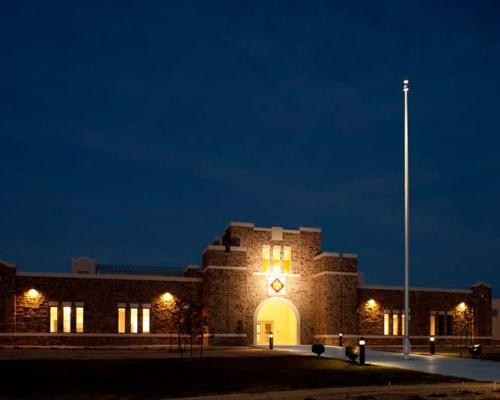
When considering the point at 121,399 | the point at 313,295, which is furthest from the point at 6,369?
the point at 313,295

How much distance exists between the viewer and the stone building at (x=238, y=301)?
41.2 m

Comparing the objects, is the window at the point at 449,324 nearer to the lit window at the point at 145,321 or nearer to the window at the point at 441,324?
the window at the point at 441,324

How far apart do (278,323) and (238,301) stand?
23.9 ft

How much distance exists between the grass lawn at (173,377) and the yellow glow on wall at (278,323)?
2003 cm

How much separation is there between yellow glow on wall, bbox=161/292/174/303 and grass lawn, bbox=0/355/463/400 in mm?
17760

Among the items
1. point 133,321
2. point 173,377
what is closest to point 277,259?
point 133,321

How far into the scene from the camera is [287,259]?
150ft

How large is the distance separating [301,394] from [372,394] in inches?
67.9

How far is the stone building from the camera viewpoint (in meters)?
41.2

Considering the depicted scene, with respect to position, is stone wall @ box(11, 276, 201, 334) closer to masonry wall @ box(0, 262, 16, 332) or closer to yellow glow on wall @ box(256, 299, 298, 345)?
masonry wall @ box(0, 262, 16, 332)

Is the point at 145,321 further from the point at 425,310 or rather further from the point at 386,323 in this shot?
the point at 425,310

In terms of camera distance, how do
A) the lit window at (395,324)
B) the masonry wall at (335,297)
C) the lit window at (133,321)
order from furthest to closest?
the lit window at (395,324) → the masonry wall at (335,297) → the lit window at (133,321)

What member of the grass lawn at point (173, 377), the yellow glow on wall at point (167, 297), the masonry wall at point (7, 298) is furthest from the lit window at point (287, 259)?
Answer: the grass lawn at point (173, 377)

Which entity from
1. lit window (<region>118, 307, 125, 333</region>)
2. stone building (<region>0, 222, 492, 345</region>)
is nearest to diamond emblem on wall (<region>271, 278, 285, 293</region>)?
stone building (<region>0, 222, 492, 345</region>)
